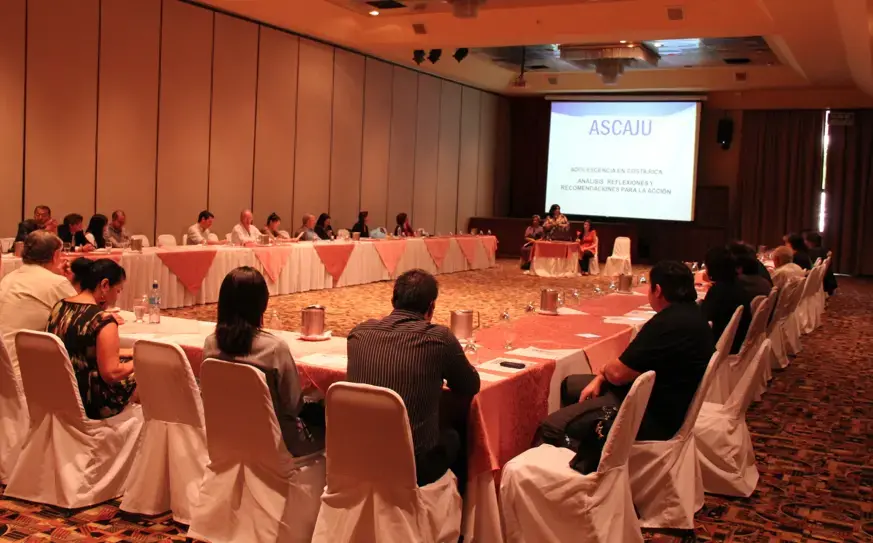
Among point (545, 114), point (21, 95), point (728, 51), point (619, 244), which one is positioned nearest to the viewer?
point (21, 95)

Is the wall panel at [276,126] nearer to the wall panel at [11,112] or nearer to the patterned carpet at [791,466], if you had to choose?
the patterned carpet at [791,466]

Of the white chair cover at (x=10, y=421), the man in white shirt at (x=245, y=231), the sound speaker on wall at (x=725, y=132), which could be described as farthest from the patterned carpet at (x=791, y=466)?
the sound speaker on wall at (x=725, y=132)

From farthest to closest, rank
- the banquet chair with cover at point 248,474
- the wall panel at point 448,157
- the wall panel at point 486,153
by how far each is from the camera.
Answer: the wall panel at point 486,153 → the wall panel at point 448,157 → the banquet chair with cover at point 248,474

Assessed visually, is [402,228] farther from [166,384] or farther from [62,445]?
[166,384]

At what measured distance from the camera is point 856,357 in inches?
327

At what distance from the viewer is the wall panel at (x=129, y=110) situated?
10500mm

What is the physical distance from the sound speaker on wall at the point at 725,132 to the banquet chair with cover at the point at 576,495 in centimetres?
1667

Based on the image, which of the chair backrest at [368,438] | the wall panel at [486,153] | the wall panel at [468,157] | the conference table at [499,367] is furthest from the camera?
the wall panel at [486,153]

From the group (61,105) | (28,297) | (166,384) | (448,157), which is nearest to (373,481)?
(166,384)

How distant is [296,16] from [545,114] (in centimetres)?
913

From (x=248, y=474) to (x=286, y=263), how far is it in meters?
7.38

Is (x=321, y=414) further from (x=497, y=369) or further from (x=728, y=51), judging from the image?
(x=728, y=51)

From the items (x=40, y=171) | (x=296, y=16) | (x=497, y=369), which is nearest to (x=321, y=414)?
(x=497, y=369)

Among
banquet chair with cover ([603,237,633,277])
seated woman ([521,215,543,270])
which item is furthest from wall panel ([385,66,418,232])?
banquet chair with cover ([603,237,633,277])
